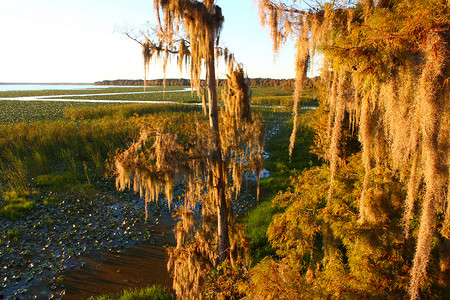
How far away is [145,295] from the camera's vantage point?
666cm

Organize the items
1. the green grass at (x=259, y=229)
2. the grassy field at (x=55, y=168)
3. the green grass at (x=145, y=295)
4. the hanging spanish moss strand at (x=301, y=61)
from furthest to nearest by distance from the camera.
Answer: the grassy field at (x=55, y=168) < the green grass at (x=259, y=229) < the green grass at (x=145, y=295) < the hanging spanish moss strand at (x=301, y=61)

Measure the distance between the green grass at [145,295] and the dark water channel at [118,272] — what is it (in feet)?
1.32

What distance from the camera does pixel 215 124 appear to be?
5.70 metres

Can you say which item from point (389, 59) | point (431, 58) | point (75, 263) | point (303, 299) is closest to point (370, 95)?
point (389, 59)

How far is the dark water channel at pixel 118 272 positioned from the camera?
725cm

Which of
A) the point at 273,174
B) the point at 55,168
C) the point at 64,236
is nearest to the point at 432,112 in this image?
the point at 64,236

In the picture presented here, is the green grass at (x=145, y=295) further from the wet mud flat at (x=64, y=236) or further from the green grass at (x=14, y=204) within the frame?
the green grass at (x=14, y=204)

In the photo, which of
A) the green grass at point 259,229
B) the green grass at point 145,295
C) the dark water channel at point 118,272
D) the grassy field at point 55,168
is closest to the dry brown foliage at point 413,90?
the grassy field at point 55,168

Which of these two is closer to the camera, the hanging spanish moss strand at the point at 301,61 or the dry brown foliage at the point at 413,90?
the dry brown foliage at the point at 413,90

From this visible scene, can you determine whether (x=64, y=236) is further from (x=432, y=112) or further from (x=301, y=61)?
(x=432, y=112)

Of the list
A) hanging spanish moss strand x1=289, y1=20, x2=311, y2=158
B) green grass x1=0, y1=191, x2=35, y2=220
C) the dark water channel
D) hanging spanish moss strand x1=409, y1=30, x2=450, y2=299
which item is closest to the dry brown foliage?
hanging spanish moss strand x1=409, y1=30, x2=450, y2=299

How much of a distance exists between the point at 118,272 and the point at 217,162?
16.4ft

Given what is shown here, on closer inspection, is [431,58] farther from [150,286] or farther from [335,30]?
[150,286]

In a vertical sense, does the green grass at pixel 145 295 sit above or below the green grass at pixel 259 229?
below
